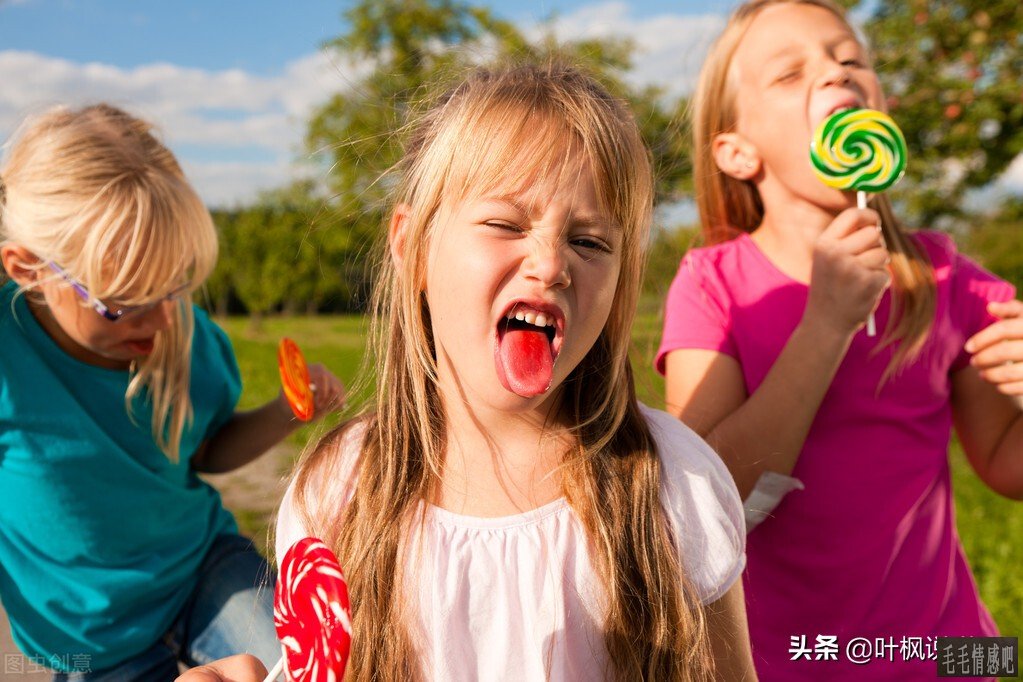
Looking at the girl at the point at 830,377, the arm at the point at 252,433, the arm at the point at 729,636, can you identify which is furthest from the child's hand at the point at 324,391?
the arm at the point at 729,636

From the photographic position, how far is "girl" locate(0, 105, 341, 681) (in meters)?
2.58

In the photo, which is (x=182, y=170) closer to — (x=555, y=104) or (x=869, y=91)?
(x=555, y=104)

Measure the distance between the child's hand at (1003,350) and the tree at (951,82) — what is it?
516 centimetres

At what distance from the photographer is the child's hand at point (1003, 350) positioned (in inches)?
80.9

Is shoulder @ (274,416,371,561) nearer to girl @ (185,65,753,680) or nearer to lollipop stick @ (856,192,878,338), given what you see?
girl @ (185,65,753,680)

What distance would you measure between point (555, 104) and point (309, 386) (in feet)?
4.84

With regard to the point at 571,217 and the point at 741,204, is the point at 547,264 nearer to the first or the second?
the point at 571,217

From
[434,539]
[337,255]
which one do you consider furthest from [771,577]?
[337,255]

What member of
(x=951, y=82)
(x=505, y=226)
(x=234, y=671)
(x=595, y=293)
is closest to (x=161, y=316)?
(x=234, y=671)

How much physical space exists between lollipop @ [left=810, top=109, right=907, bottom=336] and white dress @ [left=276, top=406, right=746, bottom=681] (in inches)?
31.3

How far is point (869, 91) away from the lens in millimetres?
2299

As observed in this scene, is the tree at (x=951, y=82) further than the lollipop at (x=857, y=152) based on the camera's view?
Yes

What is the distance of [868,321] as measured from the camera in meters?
2.22

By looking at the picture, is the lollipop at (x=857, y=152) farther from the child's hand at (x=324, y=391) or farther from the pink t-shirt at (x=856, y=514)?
the child's hand at (x=324, y=391)
